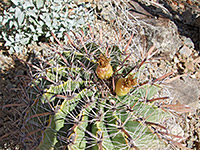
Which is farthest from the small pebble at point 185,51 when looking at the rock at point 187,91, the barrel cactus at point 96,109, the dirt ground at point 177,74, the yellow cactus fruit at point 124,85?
the yellow cactus fruit at point 124,85

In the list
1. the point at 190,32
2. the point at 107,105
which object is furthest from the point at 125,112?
the point at 190,32

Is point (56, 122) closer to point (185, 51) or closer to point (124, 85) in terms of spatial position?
point (124, 85)

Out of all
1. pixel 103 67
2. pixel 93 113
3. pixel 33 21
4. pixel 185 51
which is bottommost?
pixel 93 113

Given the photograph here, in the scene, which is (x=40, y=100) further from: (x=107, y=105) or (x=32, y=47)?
(x=32, y=47)

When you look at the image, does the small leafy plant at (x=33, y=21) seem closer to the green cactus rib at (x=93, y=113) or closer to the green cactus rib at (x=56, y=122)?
the green cactus rib at (x=93, y=113)

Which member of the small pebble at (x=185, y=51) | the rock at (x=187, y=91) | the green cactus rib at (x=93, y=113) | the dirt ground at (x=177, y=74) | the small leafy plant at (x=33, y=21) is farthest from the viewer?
the small pebble at (x=185, y=51)

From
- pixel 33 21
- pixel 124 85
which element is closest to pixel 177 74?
pixel 124 85

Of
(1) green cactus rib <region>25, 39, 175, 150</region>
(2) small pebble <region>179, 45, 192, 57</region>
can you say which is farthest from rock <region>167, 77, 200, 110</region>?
(1) green cactus rib <region>25, 39, 175, 150</region>
